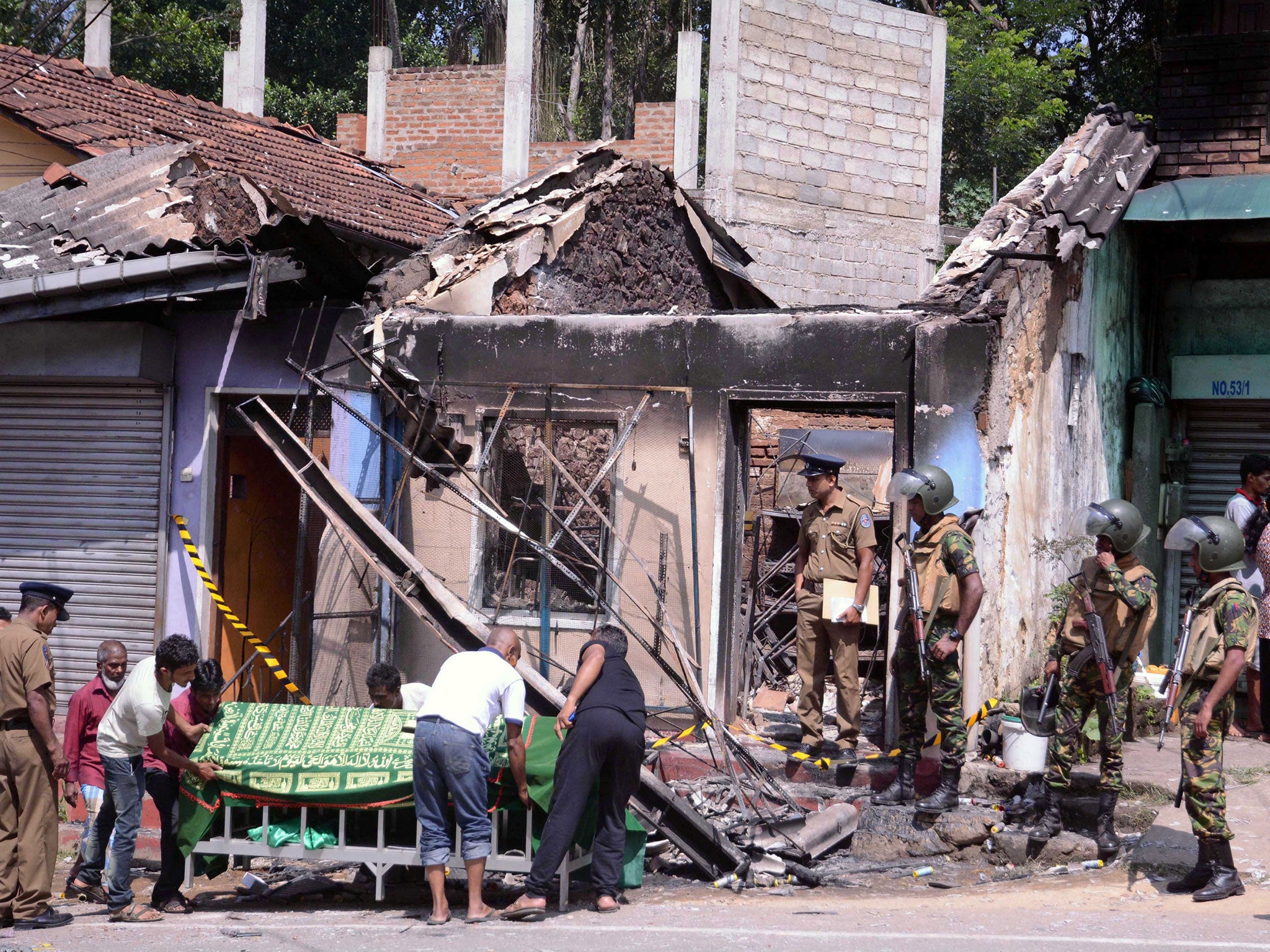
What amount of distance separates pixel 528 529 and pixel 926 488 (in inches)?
133

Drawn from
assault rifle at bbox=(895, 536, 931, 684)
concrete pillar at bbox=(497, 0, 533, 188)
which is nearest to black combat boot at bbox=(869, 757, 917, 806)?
assault rifle at bbox=(895, 536, 931, 684)

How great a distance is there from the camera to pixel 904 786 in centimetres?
805

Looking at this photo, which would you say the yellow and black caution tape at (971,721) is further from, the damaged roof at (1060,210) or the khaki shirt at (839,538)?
the damaged roof at (1060,210)

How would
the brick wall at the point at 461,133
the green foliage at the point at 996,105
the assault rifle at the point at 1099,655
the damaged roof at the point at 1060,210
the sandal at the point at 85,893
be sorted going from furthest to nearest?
the green foliage at the point at 996,105 < the brick wall at the point at 461,133 < the damaged roof at the point at 1060,210 < the sandal at the point at 85,893 < the assault rifle at the point at 1099,655

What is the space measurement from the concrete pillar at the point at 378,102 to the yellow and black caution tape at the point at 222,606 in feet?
39.8

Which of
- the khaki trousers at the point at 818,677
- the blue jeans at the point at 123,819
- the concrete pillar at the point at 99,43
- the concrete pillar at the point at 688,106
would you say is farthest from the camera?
the concrete pillar at the point at 99,43

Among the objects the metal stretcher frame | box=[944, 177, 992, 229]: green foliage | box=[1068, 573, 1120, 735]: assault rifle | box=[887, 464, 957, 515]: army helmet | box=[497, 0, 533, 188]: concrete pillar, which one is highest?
box=[497, 0, 533, 188]: concrete pillar

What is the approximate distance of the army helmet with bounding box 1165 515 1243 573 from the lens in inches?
265

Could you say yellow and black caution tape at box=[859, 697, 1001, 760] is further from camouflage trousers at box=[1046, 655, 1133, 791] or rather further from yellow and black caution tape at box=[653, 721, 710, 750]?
yellow and black caution tape at box=[653, 721, 710, 750]

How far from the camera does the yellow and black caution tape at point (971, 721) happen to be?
851 centimetres

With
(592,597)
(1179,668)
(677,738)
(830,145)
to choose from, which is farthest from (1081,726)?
(830,145)

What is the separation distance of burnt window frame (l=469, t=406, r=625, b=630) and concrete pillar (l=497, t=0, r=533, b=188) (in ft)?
35.7

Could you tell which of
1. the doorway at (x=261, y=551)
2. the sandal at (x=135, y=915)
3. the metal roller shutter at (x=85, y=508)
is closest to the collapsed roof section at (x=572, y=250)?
the doorway at (x=261, y=551)

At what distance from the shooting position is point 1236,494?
30.8ft
